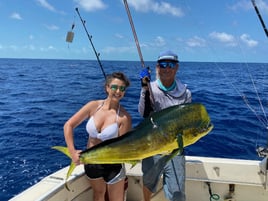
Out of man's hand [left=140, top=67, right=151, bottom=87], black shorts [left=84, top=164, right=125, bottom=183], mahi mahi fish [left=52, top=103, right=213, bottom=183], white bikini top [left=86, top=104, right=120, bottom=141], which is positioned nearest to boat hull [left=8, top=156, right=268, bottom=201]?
black shorts [left=84, top=164, right=125, bottom=183]

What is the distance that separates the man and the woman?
0.60 ft

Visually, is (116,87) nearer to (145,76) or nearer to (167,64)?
(145,76)

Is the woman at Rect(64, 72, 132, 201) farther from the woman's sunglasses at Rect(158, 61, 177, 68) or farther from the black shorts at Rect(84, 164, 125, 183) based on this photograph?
the woman's sunglasses at Rect(158, 61, 177, 68)

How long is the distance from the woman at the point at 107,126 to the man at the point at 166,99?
0.18 meters

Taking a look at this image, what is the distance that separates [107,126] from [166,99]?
0.56m

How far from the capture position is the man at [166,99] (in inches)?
99.7

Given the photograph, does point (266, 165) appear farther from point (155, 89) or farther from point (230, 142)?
point (230, 142)

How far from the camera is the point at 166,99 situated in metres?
2.67

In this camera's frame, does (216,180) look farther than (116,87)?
Yes

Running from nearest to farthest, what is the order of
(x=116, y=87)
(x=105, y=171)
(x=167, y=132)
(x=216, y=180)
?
1. (x=167, y=132)
2. (x=116, y=87)
3. (x=105, y=171)
4. (x=216, y=180)

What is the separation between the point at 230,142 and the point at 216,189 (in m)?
3.89

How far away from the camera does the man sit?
2.53m

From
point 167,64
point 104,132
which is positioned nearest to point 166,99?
point 167,64

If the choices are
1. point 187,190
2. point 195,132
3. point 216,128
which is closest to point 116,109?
point 195,132
